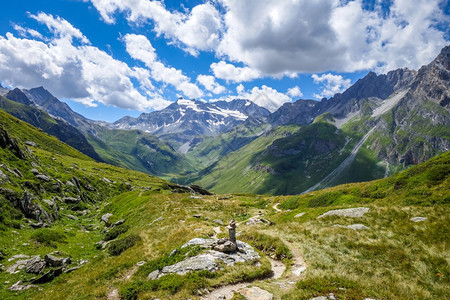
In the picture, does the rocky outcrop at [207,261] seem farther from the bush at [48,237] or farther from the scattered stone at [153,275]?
the bush at [48,237]

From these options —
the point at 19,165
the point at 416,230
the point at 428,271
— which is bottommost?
the point at 428,271

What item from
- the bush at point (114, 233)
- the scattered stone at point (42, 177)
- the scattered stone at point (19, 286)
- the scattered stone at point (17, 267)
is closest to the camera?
the scattered stone at point (19, 286)

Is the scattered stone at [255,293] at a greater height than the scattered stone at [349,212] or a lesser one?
lesser

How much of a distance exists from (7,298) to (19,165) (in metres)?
44.7

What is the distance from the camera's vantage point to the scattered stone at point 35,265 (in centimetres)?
2101

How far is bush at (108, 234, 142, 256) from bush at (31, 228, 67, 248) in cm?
712

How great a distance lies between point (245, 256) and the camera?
65.9 feet

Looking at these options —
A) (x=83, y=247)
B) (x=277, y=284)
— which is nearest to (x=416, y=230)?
(x=277, y=284)

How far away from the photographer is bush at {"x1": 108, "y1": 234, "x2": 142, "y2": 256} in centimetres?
2706

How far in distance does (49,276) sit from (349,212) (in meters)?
36.3

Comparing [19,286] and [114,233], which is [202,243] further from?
[114,233]

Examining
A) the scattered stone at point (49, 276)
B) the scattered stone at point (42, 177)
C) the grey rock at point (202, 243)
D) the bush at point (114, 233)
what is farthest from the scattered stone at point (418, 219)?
the scattered stone at point (42, 177)

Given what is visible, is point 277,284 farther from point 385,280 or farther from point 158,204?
point 158,204

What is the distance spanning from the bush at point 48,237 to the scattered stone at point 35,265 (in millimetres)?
6087
